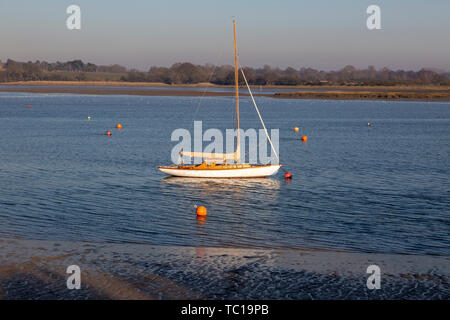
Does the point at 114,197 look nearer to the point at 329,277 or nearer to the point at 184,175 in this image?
the point at 184,175

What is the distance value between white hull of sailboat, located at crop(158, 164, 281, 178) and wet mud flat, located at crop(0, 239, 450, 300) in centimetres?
1604

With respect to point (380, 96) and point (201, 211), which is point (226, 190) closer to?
point (201, 211)

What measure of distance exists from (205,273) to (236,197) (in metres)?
15.0

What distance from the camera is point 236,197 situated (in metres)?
33.6

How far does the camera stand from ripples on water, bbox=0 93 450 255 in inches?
966

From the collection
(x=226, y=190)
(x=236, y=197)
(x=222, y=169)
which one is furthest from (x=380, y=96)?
(x=236, y=197)

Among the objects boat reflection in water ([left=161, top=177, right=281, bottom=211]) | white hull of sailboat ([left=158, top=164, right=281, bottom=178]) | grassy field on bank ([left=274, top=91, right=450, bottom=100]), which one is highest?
grassy field on bank ([left=274, top=91, right=450, bottom=100])

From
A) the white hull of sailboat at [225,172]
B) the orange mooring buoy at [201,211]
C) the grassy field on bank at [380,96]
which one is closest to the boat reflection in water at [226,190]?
the white hull of sailboat at [225,172]

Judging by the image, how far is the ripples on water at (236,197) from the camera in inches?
966

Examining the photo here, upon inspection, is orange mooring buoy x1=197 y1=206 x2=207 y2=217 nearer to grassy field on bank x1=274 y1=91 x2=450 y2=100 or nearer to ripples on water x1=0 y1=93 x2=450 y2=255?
ripples on water x1=0 y1=93 x2=450 y2=255

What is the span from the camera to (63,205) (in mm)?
30453

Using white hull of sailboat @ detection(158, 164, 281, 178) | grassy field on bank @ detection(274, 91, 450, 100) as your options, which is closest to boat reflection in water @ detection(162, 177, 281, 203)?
white hull of sailboat @ detection(158, 164, 281, 178)

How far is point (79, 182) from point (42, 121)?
5727cm
